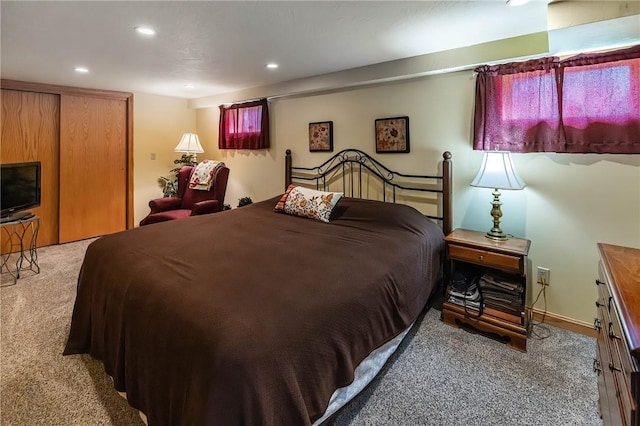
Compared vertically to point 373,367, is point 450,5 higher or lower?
higher

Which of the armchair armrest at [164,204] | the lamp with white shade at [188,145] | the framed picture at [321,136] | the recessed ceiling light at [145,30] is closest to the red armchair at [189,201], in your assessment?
the armchair armrest at [164,204]

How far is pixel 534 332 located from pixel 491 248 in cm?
77

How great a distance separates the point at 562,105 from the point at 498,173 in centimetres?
65

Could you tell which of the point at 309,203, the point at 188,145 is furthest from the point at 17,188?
the point at 309,203

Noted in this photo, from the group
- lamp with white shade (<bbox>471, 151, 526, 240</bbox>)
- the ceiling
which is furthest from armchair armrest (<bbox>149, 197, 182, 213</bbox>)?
lamp with white shade (<bbox>471, 151, 526, 240</bbox>)

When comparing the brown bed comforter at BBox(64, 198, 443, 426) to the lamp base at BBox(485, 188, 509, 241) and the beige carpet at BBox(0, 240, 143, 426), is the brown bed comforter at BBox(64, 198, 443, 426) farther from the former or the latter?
the lamp base at BBox(485, 188, 509, 241)

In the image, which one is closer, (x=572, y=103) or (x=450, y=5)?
(x=450, y=5)

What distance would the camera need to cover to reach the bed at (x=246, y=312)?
107 cm

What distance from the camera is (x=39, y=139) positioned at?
13.6ft

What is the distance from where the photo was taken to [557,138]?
2289 mm

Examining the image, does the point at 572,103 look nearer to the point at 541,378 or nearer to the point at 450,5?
the point at 450,5

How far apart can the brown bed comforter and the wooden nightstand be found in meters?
0.25

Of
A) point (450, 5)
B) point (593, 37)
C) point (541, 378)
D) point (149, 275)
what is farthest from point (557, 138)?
point (149, 275)

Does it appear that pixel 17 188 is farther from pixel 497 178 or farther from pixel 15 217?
pixel 497 178
